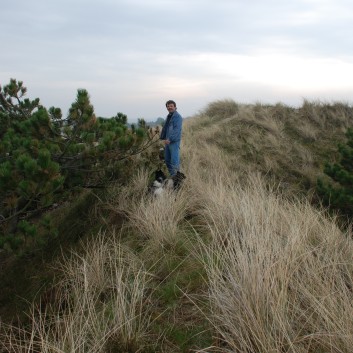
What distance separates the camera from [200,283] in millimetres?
3301

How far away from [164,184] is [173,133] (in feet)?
4.08

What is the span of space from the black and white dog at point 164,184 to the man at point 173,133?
57cm

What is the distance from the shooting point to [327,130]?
17.0m

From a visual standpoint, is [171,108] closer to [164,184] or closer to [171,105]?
[171,105]

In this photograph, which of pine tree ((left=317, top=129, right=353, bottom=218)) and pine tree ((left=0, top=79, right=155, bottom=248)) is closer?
pine tree ((left=0, top=79, right=155, bottom=248))

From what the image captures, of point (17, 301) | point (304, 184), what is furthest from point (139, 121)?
point (304, 184)

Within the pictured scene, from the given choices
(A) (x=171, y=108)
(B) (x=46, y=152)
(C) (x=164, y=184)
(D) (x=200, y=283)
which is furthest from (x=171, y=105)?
(D) (x=200, y=283)

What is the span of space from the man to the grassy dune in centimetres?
56

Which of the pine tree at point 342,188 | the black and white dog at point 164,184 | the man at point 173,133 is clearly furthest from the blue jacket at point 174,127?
Result: the pine tree at point 342,188

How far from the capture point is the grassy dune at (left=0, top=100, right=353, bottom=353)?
2.25 meters

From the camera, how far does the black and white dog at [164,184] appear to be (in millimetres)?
6332

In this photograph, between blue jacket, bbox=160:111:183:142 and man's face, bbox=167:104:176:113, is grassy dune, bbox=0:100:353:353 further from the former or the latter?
man's face, bbox=167:104:176:113

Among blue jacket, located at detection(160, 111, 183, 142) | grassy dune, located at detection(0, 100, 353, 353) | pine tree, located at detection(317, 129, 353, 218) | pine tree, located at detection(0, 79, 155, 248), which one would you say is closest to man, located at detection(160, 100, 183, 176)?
blue jacket, located at detection(160, 111, 183, 142)

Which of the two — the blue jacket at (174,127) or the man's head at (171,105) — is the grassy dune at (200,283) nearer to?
the blue jacket at (174,127)
